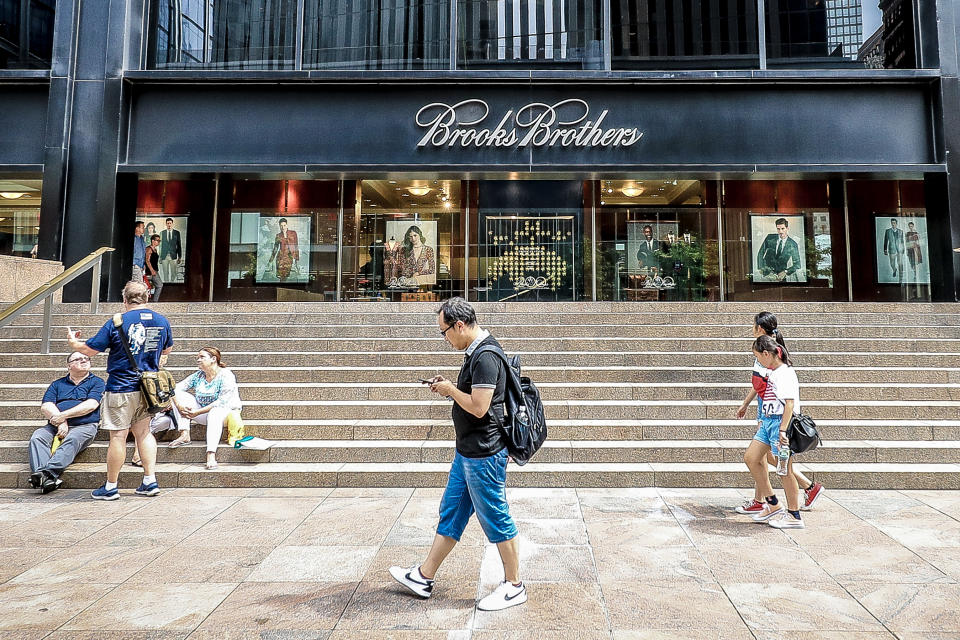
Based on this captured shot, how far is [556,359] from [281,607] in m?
5.86

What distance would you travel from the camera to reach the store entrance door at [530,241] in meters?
14.8


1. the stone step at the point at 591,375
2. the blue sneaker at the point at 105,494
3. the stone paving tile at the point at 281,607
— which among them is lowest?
the stone paving tile at the point at 281,607

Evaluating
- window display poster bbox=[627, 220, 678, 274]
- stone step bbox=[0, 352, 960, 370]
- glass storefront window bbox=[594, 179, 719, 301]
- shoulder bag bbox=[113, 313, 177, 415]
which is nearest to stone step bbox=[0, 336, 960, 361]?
stone step bbox=[0, 352, 960, 370]

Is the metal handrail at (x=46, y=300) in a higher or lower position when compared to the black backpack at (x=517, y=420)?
higher

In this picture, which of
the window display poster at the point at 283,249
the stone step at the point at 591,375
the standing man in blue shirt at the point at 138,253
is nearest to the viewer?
the stone step at the point at 591,375

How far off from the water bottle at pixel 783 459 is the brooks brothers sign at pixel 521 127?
9.99 metres

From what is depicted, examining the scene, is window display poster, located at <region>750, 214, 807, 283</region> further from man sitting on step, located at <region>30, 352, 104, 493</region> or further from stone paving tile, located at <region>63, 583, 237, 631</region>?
stone paving tile, located at <region>63, 583, 237, 631</region>

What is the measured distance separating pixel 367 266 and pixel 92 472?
9.81 m

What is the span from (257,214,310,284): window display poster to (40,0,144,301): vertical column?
3.32m

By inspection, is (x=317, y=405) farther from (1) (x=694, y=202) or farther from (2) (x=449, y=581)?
(1) (x=694, y=202)

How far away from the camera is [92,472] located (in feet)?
19.6

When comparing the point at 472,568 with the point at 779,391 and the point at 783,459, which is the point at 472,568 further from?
the point at 779,391

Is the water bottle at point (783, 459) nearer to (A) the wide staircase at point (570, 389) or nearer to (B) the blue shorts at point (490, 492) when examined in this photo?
(A) the wide staircase at point (570, 389)

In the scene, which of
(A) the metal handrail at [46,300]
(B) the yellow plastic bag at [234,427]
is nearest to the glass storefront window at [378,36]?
(A) the metal handrail at [46,300]
